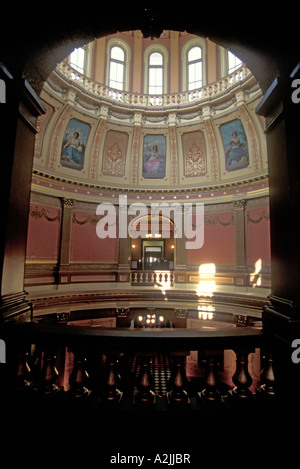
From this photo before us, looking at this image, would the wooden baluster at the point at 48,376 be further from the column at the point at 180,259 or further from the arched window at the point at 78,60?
the arched window at the point at 78,60

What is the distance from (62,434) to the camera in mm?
1975

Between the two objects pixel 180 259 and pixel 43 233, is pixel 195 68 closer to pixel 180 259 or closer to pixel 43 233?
pixel 180 259

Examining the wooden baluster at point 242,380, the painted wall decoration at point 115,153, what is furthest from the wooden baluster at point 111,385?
the painted wall decoration at point 115,153

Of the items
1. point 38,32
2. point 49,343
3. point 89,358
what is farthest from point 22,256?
point 38,32

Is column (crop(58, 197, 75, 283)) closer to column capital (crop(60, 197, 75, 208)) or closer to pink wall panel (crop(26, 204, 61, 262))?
column capital (crop(60, 197, 75, 208))

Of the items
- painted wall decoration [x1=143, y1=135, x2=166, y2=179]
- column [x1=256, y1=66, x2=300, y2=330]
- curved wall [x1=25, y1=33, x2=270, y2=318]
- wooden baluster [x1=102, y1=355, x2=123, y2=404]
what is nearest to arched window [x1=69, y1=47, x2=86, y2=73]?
curved wall [x1=25, y1=33, x2=270, y2=318]

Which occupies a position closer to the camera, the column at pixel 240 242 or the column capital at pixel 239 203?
the column at pixel 240 242

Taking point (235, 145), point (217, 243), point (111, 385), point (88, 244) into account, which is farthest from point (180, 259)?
point (111, 385)

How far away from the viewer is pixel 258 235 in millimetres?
10492

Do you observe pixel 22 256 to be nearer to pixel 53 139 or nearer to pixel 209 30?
pixel 209 30

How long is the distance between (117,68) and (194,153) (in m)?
6.07

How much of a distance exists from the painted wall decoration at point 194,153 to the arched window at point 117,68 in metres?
4.44

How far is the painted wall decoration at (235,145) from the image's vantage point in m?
11.1

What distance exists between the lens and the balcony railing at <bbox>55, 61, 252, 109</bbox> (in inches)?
403
